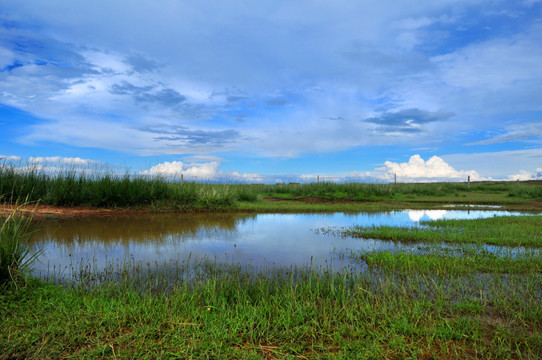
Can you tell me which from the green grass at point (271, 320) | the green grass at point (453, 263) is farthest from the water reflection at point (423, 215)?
the green grass at point (271, 320)

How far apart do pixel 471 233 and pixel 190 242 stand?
8.31m

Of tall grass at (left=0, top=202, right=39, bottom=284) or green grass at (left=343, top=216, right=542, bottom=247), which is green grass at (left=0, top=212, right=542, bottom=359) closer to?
tall grass at (left=0, top=202, right=39, bottom=284)

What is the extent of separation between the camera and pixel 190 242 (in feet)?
28.8

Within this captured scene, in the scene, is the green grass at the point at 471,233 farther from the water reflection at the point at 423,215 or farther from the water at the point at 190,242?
the water reflection at the point at 423,215

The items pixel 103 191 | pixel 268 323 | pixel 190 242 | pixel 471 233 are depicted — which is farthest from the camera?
pixel 103 191

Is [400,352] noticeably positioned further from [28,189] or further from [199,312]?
[28,189]

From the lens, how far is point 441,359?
125 inches

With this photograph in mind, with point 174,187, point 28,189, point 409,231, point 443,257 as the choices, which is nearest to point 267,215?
point 174,187

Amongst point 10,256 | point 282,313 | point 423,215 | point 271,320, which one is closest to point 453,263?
point 282,313

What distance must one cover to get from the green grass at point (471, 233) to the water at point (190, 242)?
74 centimetres

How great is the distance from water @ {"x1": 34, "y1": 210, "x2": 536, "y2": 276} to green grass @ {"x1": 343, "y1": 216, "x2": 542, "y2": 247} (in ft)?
2.44

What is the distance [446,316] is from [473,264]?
2.96 meters

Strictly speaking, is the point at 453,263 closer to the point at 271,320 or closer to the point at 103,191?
the point at 271,320

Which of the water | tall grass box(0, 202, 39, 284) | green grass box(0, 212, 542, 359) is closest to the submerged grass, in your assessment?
green grass box(0, 212, 542, 359)
